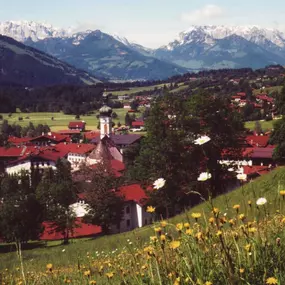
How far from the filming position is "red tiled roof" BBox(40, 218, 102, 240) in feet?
122

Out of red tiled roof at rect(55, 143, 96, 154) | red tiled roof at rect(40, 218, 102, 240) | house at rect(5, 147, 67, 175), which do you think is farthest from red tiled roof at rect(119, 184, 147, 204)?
red tiled roof at rect(55, 143, 96, 154)

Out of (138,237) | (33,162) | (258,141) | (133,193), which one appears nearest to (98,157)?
(133,193)

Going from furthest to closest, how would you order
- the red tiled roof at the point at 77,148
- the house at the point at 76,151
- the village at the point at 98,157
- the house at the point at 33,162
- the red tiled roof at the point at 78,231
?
1. the red tiled roof at the point at 77,148
2. the house at the point at 76,151
3. the house at the point at 33,162
4. the village at the point at 98,157
5. the red tiled roof at the point at 78,231

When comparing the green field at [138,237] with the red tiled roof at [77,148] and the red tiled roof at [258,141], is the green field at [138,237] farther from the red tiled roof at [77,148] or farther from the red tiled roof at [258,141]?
the red tiled roof at [77,148]

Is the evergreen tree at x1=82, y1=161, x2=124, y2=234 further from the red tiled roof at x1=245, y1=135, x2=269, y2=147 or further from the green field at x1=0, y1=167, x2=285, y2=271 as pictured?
the red tiled roof at x1=245, y1=135, x2=269, y2=147

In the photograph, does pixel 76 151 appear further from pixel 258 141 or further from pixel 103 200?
pixel 103 200

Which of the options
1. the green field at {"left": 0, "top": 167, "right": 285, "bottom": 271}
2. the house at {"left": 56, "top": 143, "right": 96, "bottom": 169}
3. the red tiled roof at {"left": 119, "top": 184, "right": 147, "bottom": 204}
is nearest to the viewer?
the green field at {"left": 0, "top": 167, "right": 285, "bottom": 271}

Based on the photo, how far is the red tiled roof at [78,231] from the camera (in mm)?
37138

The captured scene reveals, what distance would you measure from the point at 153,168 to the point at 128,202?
17363 mm

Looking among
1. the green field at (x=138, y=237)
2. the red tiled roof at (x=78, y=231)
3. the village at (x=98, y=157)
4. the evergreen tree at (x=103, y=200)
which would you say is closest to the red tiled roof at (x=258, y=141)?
the village at (x=98, y=157)

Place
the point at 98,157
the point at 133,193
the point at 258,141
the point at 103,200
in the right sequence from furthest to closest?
1. the point at 258,141
2. the point at 98,157
3. the point at 133,193
4. the point at 103,200

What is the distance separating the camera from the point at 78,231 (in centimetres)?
3828

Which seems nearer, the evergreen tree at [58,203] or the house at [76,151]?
the evergreen tree at [58,203]

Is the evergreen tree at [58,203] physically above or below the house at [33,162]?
above
